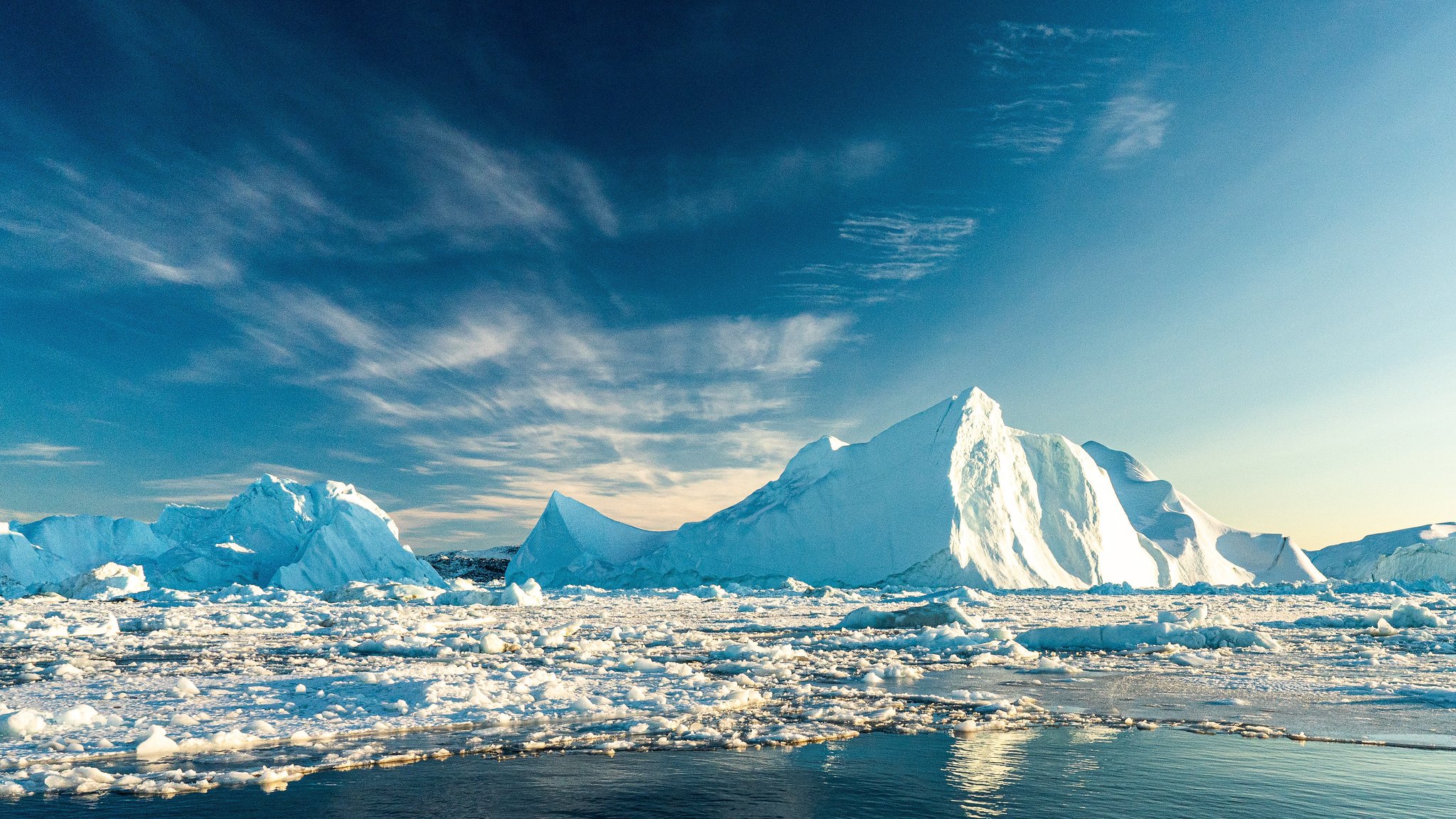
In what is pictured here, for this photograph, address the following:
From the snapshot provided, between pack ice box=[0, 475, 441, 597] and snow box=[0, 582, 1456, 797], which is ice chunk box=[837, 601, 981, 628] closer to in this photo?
snow box=[0, 582, 1456, 797]

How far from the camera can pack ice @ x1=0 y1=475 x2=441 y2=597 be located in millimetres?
46312

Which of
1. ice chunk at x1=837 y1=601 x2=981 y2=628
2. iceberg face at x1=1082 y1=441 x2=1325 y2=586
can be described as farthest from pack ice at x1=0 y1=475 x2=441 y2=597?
iceberg face at x1=1082 y1=441 x2=1325 y2=586

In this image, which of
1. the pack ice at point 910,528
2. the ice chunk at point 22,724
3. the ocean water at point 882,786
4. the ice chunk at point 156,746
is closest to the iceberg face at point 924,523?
the pack ice at point 910,528

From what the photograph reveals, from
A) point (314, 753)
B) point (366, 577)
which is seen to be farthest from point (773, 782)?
point (366, 577)

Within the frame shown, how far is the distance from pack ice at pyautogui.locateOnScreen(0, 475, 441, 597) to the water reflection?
43533mm

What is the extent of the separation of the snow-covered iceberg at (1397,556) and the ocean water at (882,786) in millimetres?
56932

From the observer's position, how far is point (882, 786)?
5406 mm

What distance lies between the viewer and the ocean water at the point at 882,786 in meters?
4.81

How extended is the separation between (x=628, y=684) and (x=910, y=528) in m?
30.9

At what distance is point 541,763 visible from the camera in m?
5.96

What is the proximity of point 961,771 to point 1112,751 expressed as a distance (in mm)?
1522

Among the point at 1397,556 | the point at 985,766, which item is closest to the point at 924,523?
the point at 985,766

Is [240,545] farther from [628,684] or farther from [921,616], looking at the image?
[628,684]

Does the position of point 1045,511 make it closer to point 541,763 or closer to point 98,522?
point 541,763
